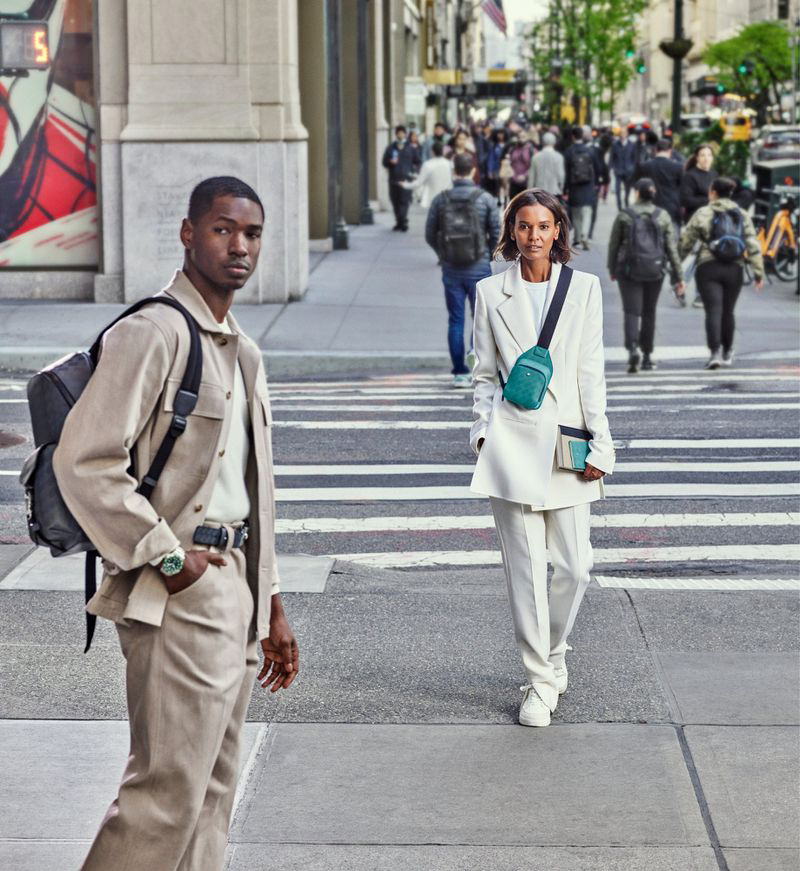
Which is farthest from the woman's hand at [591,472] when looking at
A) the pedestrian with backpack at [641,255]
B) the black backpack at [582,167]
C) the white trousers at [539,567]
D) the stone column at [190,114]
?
the black backpack at [582,167]

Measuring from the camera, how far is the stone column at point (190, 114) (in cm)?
1898

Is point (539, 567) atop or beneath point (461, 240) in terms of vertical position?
beneath

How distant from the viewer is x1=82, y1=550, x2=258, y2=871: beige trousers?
3510 mm

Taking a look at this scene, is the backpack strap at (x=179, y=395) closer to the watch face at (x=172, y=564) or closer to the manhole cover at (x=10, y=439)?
the watch face at (x=172, y=564)

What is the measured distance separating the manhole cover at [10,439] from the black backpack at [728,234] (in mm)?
6773

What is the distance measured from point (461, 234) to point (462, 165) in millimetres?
784

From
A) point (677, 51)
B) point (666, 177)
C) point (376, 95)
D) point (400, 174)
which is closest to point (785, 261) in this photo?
point (666, 177)

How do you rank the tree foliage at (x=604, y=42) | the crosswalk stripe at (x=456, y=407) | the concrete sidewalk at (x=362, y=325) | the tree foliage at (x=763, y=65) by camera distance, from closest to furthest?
the crosswalk stripe at (x=456, y=407), the concrete sidewalk at (x=362, y=325), the tree foliage at (x=604, y=42), the tree foliage at (x=763, y=65)

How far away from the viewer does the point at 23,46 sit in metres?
19.5

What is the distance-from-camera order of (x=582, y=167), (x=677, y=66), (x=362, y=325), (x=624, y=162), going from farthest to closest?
(x=677, y=66) → (x=624, y=162) → (x=582, y=167) → (x=362, y=325)

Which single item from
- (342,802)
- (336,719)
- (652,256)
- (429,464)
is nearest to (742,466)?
(429,464)

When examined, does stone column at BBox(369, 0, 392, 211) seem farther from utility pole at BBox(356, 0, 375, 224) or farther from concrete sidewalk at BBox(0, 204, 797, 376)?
concrete sidewalk at BBox(0, 204, 797, 376)

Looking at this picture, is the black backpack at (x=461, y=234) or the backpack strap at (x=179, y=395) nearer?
the backpack strap at (x=179, y=395)

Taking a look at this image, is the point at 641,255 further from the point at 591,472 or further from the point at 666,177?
the point at 591,472
